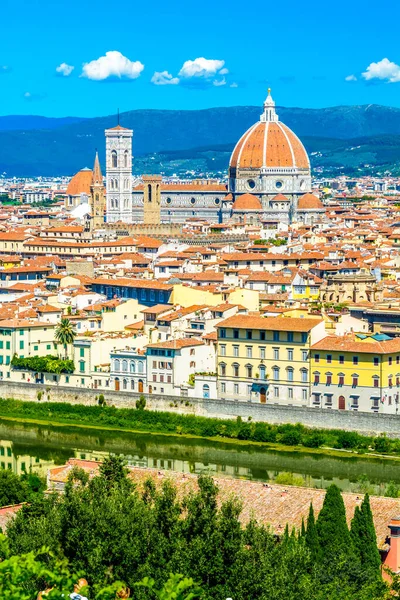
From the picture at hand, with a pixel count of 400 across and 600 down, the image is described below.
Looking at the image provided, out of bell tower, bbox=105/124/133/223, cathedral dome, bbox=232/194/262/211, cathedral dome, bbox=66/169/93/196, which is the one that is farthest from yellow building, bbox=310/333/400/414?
cathedral dome, bbox=66/169/93/196

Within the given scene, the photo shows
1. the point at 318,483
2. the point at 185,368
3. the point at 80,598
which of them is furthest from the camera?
the point at 185,368

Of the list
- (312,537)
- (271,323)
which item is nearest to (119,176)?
(271,323)

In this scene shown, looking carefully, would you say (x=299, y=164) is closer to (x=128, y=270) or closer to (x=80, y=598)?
(x=128, y=270)

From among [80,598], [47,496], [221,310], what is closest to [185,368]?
[221,310]

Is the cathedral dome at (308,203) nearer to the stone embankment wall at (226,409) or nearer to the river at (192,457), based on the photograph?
the stone embankment wall at (226,409)

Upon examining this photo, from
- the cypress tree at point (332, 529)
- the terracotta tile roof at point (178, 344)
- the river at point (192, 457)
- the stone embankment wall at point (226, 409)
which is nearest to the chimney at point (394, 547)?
the cypress tree at point (332, 529)

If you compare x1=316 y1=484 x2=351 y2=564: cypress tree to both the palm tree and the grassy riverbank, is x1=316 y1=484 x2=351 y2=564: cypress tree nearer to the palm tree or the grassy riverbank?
the grassy riverbank
